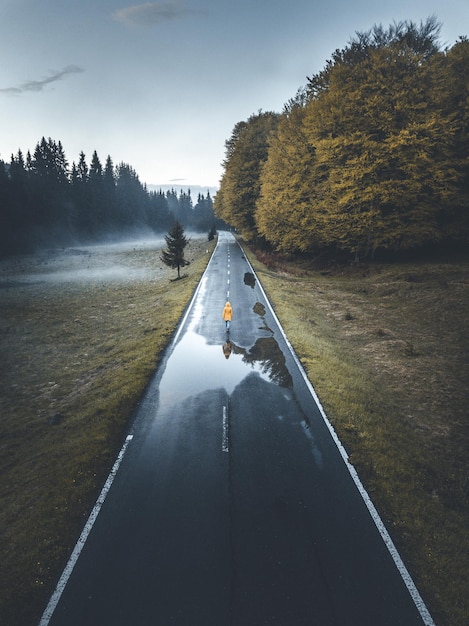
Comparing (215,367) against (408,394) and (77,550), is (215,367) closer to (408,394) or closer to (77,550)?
(408,394)

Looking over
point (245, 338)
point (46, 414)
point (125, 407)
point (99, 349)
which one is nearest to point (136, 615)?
point (125, 407)

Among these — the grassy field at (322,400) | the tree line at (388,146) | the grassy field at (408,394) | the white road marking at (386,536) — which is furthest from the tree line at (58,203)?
the white road marking at (386,536)

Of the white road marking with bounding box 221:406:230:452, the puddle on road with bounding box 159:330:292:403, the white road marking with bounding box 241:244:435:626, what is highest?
the puddle on road with bounding box 159:330:292:403

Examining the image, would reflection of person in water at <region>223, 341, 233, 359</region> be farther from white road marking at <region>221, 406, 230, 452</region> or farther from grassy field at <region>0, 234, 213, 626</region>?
white road marking at <region>221, 406, 230, 452</region>

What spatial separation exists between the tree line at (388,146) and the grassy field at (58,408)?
14185mm

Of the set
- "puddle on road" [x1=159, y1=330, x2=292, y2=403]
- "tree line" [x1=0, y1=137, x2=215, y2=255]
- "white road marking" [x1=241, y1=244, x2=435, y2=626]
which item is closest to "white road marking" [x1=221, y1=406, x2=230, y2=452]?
"puddle on road" [x1=159, y1=330, x2=292, y2=403]

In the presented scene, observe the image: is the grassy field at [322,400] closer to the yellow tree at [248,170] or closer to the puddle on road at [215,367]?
the puddle on road at [215,367]

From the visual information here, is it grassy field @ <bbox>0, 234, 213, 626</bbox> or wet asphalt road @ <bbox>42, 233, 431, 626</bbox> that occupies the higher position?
wet asphalt road @ <bbox>42, 233, 431, 626</bbox>

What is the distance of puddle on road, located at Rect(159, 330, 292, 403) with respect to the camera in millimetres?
10578

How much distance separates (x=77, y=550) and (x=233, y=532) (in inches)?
103

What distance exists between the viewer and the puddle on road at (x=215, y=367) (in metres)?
10.6

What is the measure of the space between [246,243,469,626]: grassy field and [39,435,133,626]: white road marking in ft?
17.7

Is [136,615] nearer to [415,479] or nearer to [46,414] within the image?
[415,479]

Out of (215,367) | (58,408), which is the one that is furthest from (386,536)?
(58,408)
